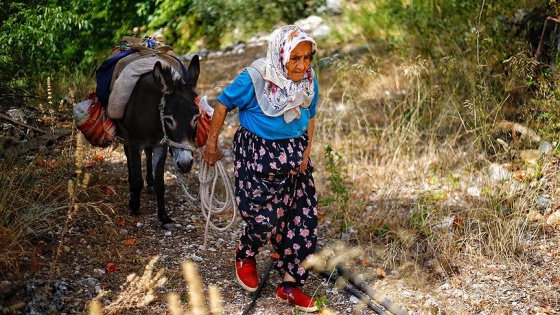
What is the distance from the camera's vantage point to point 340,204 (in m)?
5.55

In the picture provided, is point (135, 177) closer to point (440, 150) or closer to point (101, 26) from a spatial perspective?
point (440, 150)

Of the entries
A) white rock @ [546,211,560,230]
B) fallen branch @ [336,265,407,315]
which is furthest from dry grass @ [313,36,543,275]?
fallen branch @ [336,265,407,315]

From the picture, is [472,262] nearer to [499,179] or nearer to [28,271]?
[499,179]

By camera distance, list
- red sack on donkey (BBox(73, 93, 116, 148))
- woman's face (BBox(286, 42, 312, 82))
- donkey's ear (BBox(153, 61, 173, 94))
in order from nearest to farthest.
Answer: woman's face (BBox(286, 42, 312, 82)) < donkey's ear (BBox(153, 61, 173, 94)) < red sack on donkey (BBox(73, 93, 116, 148))

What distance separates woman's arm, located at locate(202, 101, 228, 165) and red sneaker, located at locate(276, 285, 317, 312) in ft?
3.23

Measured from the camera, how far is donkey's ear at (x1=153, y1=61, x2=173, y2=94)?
15.4ft

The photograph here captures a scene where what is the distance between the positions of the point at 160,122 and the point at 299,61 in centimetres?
159

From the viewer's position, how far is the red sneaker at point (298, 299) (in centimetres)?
427

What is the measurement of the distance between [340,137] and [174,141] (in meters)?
2.48

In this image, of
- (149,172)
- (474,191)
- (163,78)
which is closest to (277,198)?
(163,78)

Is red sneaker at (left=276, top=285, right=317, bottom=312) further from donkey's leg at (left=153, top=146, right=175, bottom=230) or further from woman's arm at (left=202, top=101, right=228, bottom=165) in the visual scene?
donkey's leg at (left=153, top=146, right=175, bottom=230)

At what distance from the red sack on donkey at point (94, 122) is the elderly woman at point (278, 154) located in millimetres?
1337

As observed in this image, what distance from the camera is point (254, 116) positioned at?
3.95 meters

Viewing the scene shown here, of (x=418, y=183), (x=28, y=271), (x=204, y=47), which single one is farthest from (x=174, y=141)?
(x=204, y=47)
